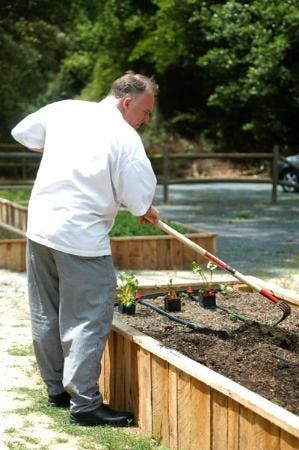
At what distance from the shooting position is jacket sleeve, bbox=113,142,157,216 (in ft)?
15.4

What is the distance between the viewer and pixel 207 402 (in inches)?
167

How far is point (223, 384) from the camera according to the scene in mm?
4109

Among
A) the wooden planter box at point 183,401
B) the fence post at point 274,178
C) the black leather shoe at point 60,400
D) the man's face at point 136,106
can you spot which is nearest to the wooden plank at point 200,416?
the wooden planter box at point 183,401

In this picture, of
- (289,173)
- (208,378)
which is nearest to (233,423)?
(208,378)

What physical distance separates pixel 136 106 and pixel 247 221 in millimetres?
10792

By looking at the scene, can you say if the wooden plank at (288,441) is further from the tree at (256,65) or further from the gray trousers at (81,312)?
the tree at (256,65)

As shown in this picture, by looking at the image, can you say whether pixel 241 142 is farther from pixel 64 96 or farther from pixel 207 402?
pixel 207 402

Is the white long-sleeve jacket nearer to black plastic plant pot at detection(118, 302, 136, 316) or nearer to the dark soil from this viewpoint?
the dark soil

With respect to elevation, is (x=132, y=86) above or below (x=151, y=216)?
above

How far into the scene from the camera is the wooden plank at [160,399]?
4.60 m

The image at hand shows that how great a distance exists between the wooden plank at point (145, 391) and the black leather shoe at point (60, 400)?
503 mm

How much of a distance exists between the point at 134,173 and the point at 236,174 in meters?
24.3

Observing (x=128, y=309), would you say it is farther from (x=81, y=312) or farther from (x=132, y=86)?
(x=132, y=86)

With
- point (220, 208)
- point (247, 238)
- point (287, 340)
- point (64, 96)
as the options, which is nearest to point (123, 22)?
point (64, 96)
